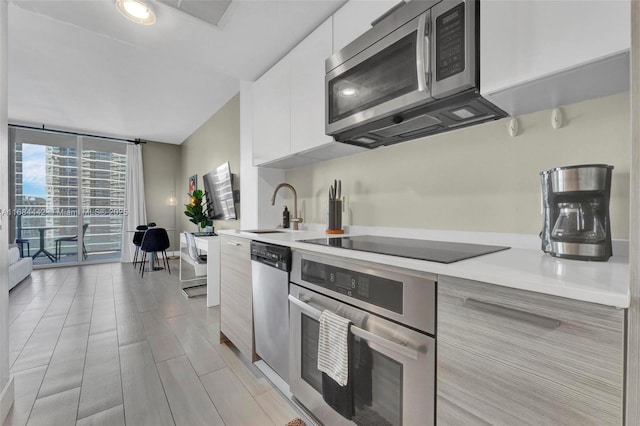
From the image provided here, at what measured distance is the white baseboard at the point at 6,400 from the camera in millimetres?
1430

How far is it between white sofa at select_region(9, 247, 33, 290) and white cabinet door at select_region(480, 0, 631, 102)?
560cm

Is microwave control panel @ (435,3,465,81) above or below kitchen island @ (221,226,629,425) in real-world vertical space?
above

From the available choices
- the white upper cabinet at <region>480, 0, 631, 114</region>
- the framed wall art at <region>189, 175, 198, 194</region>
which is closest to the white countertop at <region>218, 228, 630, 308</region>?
the white upper cabinet at <region>480, 0, 631, 114</region>

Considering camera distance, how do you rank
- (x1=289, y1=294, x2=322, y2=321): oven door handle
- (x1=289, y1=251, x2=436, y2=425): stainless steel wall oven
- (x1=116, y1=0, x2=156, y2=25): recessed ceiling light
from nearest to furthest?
1. (x1=289, y1=251, x2=436, y2=425): stainless steel wall oven
2. (x1=289, y1=294, x2=322, y2=321): oven door handle
3. (x1=116, y1=0, x2=156, y2=25): recessed ceiling light

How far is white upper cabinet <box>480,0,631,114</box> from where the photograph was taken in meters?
0.79

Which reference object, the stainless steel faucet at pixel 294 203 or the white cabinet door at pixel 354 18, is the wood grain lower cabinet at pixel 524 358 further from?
the stainless steel faucet at pixel 294 203

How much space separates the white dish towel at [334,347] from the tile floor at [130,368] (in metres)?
0.55

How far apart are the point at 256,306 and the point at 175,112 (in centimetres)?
415

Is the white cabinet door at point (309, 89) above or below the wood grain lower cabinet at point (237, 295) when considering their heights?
above

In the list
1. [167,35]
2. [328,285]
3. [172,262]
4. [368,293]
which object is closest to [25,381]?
[328,285]

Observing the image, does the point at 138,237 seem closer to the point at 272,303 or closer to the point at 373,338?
the point at 272,303

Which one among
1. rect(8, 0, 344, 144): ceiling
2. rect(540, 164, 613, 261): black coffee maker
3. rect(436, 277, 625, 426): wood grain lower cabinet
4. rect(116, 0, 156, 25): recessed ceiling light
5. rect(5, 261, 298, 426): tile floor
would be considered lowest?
rect(5, 261, 298, 426): tile floor

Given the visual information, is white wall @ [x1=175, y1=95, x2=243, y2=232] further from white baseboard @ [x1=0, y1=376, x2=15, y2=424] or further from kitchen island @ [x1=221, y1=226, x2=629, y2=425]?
kitchen island @ [x1=221, y1=226, x2=629, y2=425]

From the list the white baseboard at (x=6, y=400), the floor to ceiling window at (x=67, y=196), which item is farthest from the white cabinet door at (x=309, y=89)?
the floor to ceiling window at (x=67, y=196)
